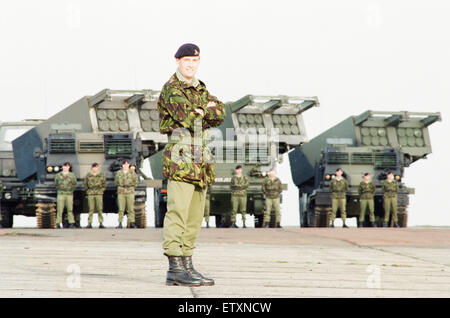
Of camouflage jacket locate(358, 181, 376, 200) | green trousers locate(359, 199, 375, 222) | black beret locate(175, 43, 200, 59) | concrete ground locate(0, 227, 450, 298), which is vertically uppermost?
black beret locate(175, 43, 200, 59)

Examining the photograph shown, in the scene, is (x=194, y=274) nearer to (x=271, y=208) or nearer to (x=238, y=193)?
(x=238, y=193)

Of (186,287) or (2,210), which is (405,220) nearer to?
(2,210)

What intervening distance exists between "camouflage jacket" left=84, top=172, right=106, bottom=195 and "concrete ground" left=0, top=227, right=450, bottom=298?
8.41 meters

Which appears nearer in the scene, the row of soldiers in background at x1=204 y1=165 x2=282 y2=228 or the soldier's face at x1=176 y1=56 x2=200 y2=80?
the soldier's face at x1=176 y1=56 x2=200 y2=80

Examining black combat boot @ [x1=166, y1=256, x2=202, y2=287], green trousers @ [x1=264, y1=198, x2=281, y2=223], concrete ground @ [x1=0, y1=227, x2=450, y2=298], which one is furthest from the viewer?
green trousers @ [x1=264, y1=198, x2=281, y2=223]

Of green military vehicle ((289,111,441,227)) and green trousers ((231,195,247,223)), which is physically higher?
green military vehicle ((289,111,441,227))

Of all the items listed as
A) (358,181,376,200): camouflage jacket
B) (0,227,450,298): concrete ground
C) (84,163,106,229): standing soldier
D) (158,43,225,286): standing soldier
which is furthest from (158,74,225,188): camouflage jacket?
(358,181,376,200): camouflage jacket

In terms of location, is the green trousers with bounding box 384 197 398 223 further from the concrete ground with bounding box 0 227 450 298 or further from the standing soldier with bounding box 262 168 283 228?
the concrete ground with bounding box 0 227 450 298

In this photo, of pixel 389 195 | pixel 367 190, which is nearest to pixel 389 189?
pixel 389 195

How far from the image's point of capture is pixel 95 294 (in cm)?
596

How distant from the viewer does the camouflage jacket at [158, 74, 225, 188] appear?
6.73m

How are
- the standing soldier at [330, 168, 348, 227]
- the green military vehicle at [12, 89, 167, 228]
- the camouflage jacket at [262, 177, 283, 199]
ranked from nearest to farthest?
the green military vehicle at [12, 89, 167, 228], the camouflage jacket at [262, 177, 283, 199], the standing soldier at [330, 168, 348, 227]

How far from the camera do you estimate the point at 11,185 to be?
78.8 feet
